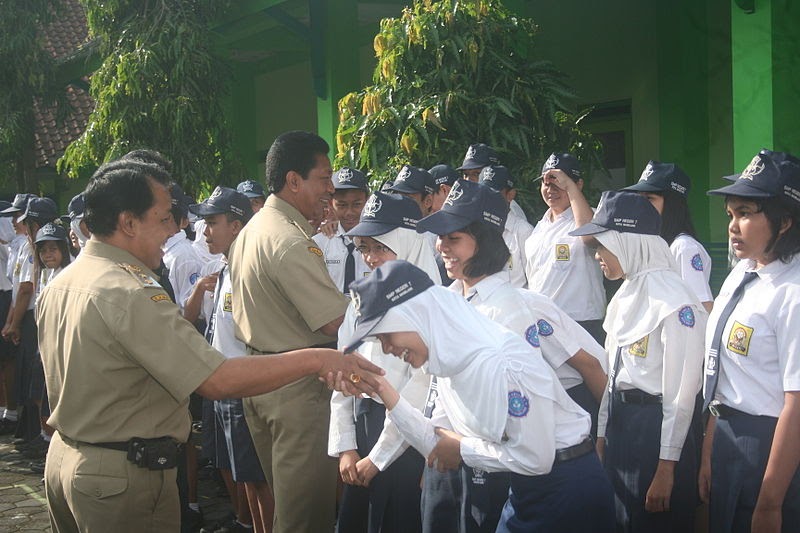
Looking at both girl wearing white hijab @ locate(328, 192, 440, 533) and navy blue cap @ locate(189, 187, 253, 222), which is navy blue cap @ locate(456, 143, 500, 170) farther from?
girl wearing white hijab @ locate(328, 192, 440, 533)

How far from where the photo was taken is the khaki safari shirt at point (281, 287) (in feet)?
12.4

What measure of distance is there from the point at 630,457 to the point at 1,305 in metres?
7.85

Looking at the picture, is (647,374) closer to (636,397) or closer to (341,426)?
(636,397)

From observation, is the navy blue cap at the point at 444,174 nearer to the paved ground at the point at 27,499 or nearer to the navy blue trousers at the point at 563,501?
the paved ground at the point at 27,499

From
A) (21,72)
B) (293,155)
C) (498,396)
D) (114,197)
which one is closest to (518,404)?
(498,396)

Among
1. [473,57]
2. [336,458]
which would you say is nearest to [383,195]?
[336,458]

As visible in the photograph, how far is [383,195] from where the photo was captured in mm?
4117

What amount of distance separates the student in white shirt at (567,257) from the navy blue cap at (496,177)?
0.24 metres

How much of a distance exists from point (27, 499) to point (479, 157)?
4.01 m

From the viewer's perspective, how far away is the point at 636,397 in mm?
3576

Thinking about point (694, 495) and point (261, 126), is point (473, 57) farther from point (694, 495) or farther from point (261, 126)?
point (261, 126)

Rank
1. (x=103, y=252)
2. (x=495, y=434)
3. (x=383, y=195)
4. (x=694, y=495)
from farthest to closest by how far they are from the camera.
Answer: (x=383, y=195) < (x=694, y=495) < (x=103, y=252) < (x=495, y=434)

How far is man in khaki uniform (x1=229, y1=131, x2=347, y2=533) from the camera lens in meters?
3.79

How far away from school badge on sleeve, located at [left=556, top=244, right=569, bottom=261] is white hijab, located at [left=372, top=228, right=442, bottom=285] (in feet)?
4.46
